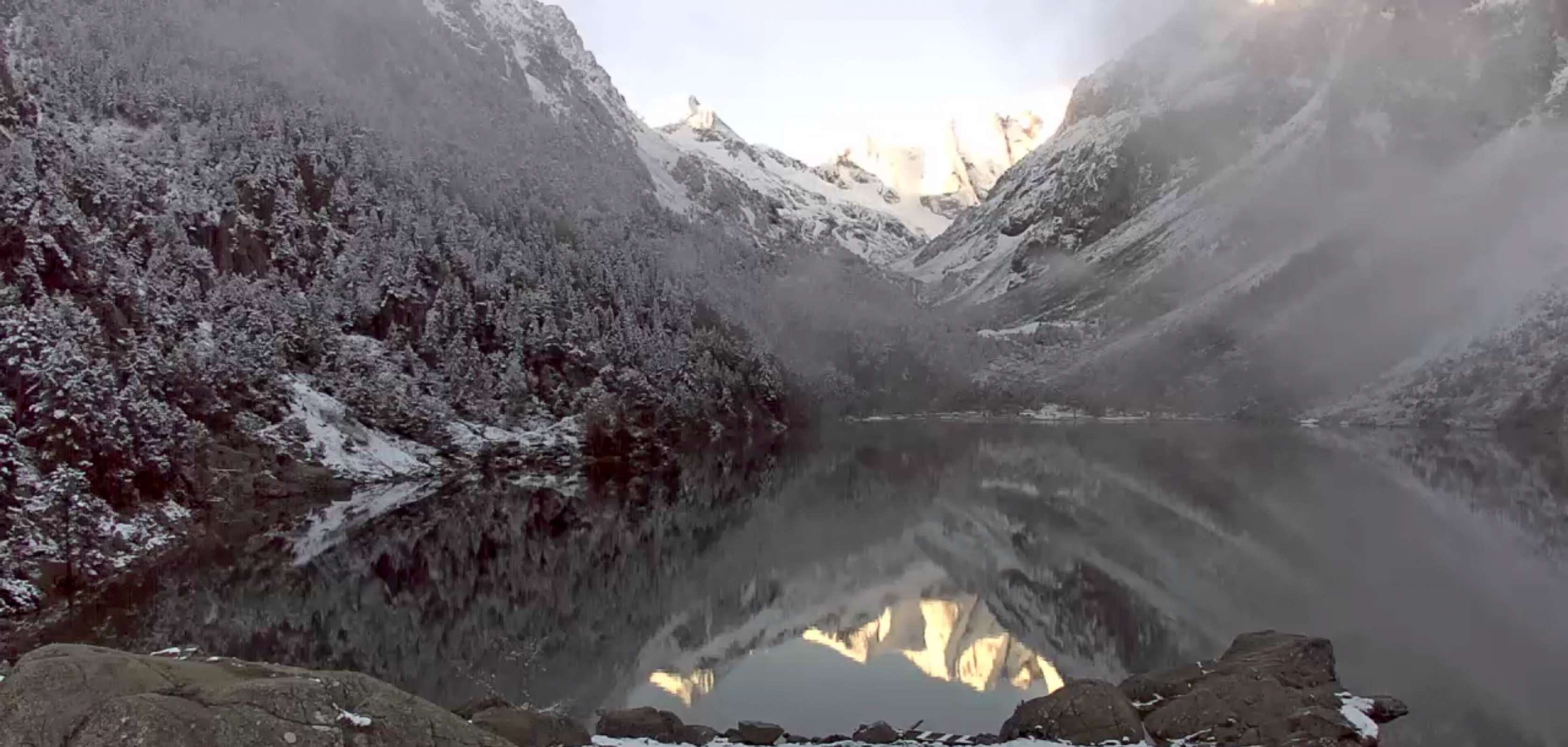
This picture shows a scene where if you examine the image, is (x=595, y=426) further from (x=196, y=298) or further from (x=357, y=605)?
(x=357, y=605)

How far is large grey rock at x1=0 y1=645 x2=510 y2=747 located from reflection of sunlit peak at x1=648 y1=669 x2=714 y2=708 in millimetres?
18517

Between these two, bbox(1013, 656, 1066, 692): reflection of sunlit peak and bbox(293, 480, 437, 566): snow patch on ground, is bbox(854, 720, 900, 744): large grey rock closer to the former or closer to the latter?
bbox(1013, 656, 1066, 692): reflection of sunlit peak

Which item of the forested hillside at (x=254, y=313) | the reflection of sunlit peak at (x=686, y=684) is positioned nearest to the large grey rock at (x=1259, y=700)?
the reflection of sunlit peak at (x=686, y=684)

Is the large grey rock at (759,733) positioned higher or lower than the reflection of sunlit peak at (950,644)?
lower

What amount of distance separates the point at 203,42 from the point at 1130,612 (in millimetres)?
196637

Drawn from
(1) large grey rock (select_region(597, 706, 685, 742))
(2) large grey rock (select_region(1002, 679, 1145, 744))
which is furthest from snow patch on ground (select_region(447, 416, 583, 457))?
(2) large grey rock (select_region(1002, 679, 1145, 744))

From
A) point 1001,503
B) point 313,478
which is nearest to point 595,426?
point 313,478

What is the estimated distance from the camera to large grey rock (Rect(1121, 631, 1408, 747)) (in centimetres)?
2380

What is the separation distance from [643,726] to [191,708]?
1502 centimetres

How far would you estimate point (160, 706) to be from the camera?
12.6m

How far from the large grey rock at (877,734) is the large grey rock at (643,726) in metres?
4.65

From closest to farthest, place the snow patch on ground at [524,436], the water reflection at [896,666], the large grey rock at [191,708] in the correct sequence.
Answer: the large grey rock at [191,708], the water reflection at [896,666], the snow patch on ground at [524,436]

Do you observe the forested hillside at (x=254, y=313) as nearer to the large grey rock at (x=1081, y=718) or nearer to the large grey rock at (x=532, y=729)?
the large grey rock at (x=532, y=729)

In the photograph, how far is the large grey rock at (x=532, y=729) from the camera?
78.3ft
